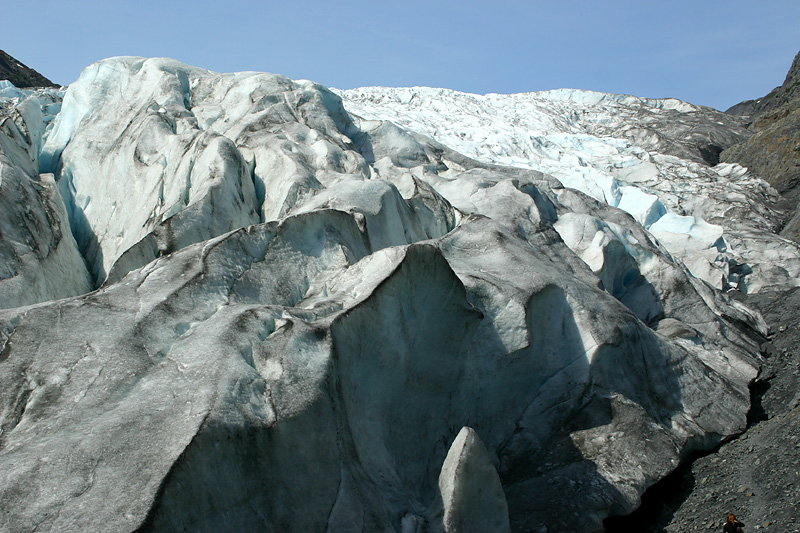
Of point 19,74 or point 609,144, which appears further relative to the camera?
point 609,144

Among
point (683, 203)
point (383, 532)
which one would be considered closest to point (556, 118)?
point (683, 203)

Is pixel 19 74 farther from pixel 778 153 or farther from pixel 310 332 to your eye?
pixel 778 153

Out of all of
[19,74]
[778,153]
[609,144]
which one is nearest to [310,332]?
[19,74]

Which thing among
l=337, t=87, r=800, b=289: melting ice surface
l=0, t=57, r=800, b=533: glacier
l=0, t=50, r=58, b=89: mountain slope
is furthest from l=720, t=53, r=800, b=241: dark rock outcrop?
l=0, t=50, r=58, b=89: mountain slope

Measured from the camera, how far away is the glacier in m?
4.05

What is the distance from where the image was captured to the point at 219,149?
8852 millimetres

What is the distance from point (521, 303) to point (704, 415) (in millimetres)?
2927

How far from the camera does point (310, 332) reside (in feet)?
16.0

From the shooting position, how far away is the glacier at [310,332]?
405 cm

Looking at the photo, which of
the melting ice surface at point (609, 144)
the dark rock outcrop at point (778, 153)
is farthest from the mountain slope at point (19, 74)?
the dark rock outcrop at point (778, 153)

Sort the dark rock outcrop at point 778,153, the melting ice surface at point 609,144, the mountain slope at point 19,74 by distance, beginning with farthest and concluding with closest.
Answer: the dark rock outcrop at point 778,153
the mountain slope at point 19,74
the melting ice surface at point 609,144

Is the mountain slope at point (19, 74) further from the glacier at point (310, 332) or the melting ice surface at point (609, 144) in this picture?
the melting ice surface at point (609, 144)

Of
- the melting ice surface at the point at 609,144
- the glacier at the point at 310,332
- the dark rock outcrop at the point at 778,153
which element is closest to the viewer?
the glacier at the point at 310,332

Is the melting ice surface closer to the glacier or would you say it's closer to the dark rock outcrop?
the dark rock outcrop
